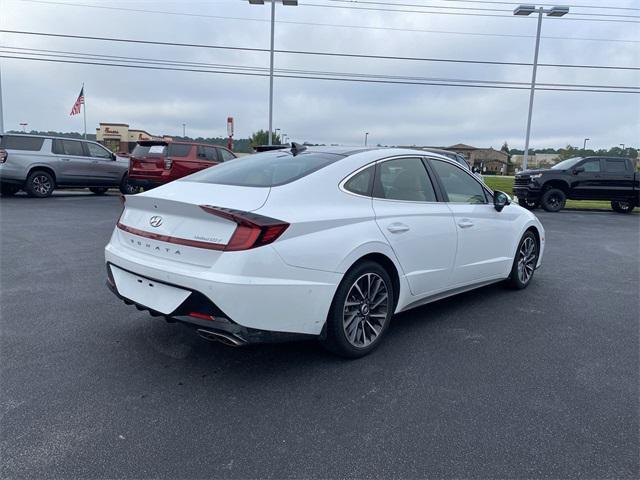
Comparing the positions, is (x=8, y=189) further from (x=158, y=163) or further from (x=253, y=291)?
(x=253, y=291)

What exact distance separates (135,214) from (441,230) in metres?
2.51

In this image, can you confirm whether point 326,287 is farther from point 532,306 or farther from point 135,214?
point 532,306

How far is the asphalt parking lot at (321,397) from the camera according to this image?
7.57 feet

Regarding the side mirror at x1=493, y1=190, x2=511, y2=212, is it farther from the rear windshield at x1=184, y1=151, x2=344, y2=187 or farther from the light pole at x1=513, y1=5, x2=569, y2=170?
the light pole at x1=513, y1=5, x2=569, y2=170

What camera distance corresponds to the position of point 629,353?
372 cm

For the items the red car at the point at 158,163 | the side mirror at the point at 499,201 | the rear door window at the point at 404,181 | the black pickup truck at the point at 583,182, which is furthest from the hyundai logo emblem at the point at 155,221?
the black pickup truck at the point at 583,182

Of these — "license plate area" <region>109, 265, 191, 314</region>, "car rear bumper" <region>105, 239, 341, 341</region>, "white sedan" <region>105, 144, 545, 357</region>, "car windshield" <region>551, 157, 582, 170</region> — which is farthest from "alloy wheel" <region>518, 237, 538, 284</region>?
"car windshield" <region>551, 157, 582, 170</region>

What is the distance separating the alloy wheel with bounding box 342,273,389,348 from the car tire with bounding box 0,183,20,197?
46.9 feet

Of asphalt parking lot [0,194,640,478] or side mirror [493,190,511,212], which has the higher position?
side mirror [493,190,511,212]

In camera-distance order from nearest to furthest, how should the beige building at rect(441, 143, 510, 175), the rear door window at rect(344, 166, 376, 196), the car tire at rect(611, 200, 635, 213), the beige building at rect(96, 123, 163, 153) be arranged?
the rear door window at rect(344, 166, 376, 196)
the car tire at rect(611, 200, 635, 213)
the beige building at rect(96, 123, 163, 153)
the beige building at rect(441, 143, 510, 175)

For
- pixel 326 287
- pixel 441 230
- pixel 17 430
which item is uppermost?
pixel 441 230

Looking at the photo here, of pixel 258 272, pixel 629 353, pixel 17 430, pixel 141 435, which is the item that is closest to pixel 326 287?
pixel 258 272

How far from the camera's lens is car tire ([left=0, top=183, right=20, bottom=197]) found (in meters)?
14.1

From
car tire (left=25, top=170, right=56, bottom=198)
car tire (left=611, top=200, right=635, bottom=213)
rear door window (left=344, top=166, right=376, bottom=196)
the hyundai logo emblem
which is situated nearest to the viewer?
the hyundai logo emblem
